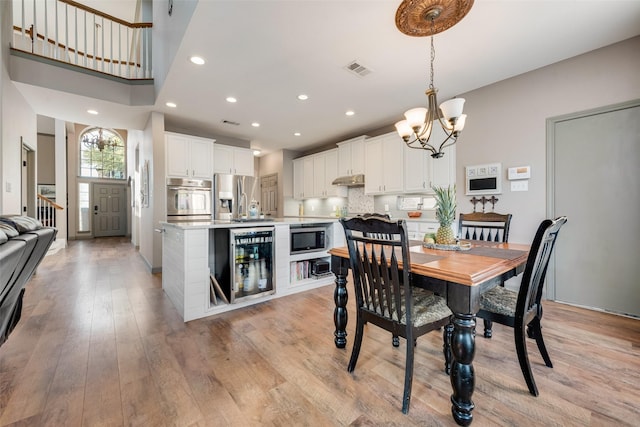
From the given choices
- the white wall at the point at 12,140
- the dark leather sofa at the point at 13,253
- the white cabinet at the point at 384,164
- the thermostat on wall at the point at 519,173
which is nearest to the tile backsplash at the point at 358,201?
the white cabinet at the point at 384,164

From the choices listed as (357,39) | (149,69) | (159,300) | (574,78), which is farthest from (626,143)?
(149,69)

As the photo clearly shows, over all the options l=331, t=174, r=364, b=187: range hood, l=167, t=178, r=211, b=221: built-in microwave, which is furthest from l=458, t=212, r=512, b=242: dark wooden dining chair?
l=167, t=178, r=211, b=221: built-in microwave

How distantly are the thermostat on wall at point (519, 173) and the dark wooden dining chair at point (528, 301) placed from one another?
1848 mm

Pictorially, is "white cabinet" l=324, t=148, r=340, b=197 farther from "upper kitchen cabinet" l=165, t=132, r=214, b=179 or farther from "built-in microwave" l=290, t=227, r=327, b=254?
"upper kitchen cabinet" l=165, t=132, r=214, b=179

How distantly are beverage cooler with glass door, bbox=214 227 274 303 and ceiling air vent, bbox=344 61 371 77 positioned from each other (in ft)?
6.45

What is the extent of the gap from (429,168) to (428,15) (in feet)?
7.61

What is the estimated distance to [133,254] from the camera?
5969mm

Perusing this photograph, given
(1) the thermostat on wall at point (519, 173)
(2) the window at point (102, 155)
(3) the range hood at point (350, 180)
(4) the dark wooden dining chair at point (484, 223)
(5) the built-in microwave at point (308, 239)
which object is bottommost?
(5) the built-in microwave at point (308, 239)

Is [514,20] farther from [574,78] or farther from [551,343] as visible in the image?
[551,343]

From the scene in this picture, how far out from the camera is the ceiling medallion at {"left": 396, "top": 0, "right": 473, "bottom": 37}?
1.84 meters

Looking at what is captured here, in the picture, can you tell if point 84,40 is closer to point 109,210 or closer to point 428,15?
point 428,15

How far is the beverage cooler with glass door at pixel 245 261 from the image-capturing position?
268 cm

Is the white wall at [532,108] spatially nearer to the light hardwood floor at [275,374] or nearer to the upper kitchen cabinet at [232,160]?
the light hardwood floor at [275,374]

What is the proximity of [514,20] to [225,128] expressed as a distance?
4.51m
